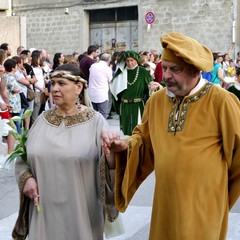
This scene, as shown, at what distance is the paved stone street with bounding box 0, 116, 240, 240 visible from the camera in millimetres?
5707

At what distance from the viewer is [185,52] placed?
3447mm

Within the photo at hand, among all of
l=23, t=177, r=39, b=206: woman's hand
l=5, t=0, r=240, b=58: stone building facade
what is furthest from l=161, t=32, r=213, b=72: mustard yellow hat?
l=5, t=0, r=240, b=58: stone building facade

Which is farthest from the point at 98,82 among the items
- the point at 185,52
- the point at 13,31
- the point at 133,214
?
the point at 185,52

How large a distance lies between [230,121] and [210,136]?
0.48 feet

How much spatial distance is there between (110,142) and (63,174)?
0.39 m

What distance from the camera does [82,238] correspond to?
12.1ft

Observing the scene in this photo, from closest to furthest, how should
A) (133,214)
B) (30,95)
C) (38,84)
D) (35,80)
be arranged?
(133,214) → (30,95) → (35,80) → (38,84)

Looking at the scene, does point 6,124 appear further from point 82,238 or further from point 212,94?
point 212,94

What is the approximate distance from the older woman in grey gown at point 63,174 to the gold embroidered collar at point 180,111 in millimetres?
452

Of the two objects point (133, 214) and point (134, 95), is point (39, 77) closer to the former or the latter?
point (134, 95)

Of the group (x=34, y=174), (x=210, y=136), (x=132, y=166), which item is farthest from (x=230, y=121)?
(x=34, y=174)

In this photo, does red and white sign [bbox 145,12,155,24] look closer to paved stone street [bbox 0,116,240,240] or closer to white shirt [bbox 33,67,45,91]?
white shirt [bbox 33,67,45,91]

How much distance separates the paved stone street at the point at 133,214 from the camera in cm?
571

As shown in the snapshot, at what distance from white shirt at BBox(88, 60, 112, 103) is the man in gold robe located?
8.94m
